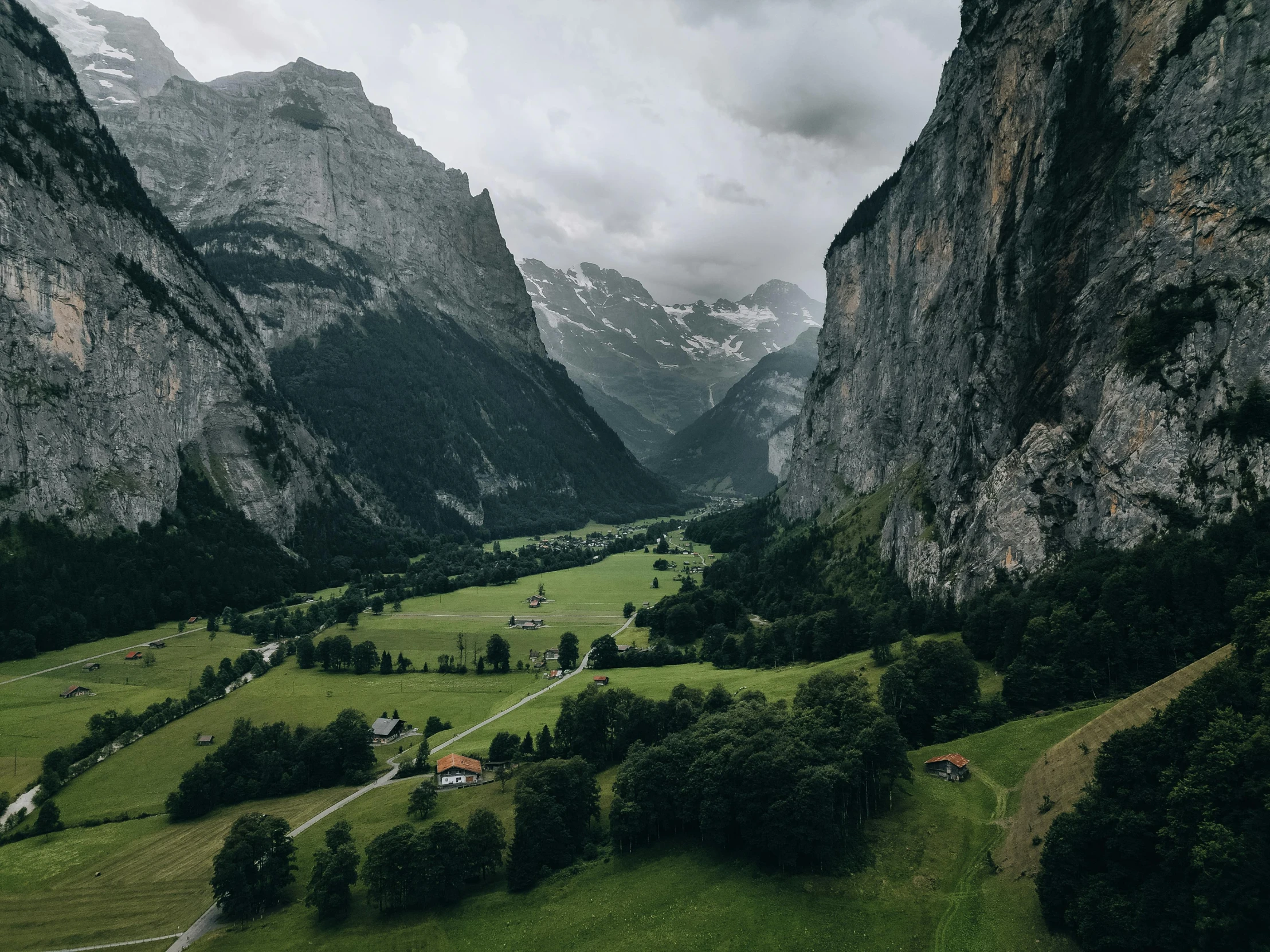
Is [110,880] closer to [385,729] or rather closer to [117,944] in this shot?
[117,944]

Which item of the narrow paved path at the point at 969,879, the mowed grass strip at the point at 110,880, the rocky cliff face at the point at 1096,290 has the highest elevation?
the rocky cliff face at the point at 1096,290

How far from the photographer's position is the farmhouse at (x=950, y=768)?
50125mm

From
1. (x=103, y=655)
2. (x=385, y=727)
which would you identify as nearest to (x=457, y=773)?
(x=385, y=727)

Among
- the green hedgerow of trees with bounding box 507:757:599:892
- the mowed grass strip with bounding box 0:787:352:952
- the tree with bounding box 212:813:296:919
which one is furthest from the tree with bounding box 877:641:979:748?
the mowed grass strip with bounding box 0:787:352:952

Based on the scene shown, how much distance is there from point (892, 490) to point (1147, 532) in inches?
2518

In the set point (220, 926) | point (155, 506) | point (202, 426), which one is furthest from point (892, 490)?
point (202, 426)

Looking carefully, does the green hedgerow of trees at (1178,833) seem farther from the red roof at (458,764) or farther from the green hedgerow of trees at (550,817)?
the red roof at (458,764)

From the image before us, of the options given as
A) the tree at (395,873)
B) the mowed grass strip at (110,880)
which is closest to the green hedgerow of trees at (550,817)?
the tree at (395,873)

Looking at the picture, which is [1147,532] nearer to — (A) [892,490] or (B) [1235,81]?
(B) [1235,81]

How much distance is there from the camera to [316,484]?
18900 cm

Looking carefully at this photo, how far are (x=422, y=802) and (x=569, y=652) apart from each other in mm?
45340

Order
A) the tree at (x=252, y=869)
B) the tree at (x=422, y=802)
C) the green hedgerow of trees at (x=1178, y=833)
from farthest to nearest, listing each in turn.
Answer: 1. the tree at (x=422, y=802)
2. the tree at (x=252, y=869)
3. the green hedgerow of trees at (x=1178, y=833)

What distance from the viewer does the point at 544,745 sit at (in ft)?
213

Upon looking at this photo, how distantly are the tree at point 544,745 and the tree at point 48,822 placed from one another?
38.1 meters
